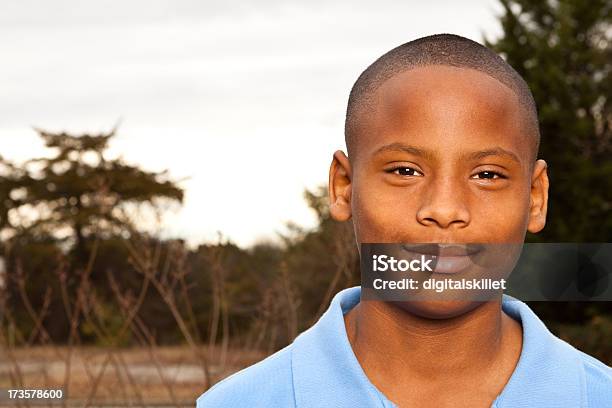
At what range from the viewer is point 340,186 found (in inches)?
90.0

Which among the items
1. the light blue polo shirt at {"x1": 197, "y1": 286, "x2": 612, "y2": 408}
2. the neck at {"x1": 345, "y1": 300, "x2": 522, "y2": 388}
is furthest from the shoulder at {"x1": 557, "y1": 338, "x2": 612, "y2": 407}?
the neck at {"x1": 345, "y1": 300, "x2": 522, "y2": 388}

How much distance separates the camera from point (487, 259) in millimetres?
1995

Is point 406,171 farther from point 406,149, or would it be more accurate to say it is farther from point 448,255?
point 448,255

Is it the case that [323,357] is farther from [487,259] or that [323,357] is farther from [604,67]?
[604,67]

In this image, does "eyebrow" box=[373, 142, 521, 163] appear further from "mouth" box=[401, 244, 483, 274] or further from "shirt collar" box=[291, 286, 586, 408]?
"shirt collar" box=[291, 286, 586, 408]

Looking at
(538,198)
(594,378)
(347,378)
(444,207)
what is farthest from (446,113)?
(594,378)

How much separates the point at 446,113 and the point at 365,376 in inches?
24.5

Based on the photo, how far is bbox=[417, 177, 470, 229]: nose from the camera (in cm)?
194

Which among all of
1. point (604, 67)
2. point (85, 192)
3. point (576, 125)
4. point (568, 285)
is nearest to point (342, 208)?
point (568, 285)

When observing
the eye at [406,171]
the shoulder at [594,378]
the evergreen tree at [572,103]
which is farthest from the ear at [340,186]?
the evergreen tree at [572,103]

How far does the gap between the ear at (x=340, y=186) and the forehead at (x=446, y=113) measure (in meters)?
0.14

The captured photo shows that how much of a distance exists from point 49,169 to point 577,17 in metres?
21.0

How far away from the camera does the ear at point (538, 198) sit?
7.26 ft

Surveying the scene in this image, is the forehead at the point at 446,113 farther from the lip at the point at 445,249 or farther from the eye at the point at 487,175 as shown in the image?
the lip at the point at 445,249
